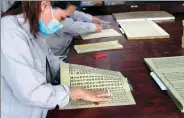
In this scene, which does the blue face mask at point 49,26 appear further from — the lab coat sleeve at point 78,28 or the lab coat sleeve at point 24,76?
A: the lab coat sleeve at point 78,28

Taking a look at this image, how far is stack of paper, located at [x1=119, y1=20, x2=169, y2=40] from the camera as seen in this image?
1.80 metres

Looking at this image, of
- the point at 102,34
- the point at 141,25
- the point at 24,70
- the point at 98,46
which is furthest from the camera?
the point at 141,25

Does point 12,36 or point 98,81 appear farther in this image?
point 98,81

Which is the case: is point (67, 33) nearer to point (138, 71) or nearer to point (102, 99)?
point (138, 71)

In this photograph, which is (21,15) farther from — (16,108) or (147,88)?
(147,88)

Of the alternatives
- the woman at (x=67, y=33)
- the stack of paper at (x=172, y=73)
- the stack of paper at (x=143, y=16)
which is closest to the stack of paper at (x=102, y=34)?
the woman at (x=67, y=33)

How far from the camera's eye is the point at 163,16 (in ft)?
7.63

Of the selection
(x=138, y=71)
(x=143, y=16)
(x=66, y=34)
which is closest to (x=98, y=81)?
(x=138, y=71)

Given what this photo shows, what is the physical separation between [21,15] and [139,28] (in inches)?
44.2

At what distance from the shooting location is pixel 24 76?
950 mm

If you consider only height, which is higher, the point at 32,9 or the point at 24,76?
the point at 32,9

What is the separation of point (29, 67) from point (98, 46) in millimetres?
742

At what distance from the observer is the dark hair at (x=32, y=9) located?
3.27 feet

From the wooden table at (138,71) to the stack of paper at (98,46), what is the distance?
37 mm
